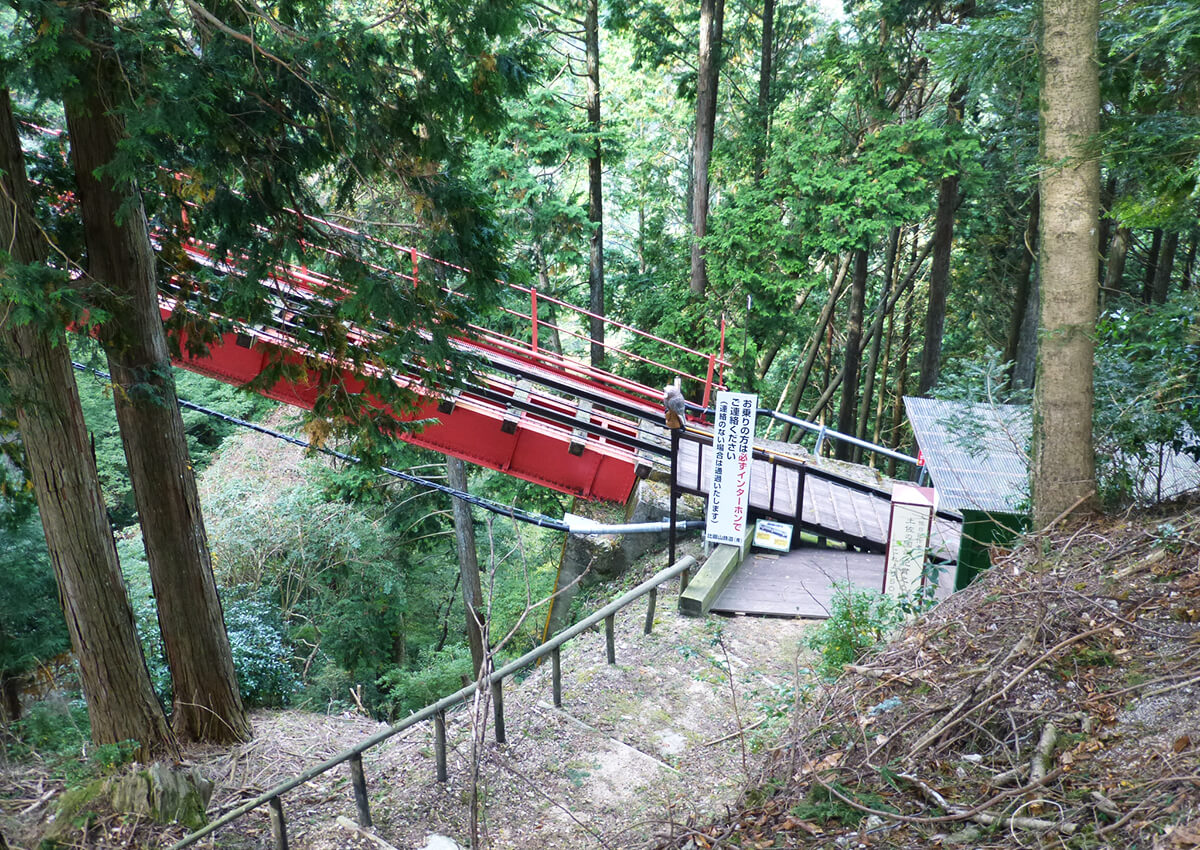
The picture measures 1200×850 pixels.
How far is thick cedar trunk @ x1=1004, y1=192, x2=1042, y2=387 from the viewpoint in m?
15.8

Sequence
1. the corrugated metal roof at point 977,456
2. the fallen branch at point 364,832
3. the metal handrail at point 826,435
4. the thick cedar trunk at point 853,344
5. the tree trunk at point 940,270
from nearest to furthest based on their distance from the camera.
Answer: the fallen branch at point 364,832 → the corrugated metal roof at point 977,456 → the metal handrail at point 826,435 → the tree trunk at point 940,270 → the thick cedar trunk at point 853,344

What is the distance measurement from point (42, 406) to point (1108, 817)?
610cm

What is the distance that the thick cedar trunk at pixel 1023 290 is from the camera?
1577 centimetres

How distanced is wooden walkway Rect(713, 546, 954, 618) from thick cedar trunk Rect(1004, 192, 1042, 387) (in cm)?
678

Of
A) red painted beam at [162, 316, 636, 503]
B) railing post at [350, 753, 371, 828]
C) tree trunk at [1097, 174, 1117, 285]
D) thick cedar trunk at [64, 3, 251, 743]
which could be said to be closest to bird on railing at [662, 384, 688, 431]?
red painted beam at [162, 316, 636, 503]

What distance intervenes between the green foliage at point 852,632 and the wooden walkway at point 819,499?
276cm

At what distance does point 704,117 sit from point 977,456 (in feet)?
37.1

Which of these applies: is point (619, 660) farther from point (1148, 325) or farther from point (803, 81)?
point (803, 81)

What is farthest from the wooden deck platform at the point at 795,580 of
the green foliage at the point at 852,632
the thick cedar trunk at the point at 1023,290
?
the thick cedar trunk at the point at 1023,290

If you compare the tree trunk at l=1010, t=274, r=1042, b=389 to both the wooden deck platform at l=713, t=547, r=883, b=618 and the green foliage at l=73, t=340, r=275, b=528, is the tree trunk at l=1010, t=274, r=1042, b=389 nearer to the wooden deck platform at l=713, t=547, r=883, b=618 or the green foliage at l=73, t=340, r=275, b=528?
the wooden deck platform at l=713, t=547, r=883, b=618

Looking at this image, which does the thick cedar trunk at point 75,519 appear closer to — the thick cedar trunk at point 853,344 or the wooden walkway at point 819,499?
the wooden walkway at point 819,499

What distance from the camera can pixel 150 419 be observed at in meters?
6.18

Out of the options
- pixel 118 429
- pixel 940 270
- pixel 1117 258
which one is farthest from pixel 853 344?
pixel 118 429

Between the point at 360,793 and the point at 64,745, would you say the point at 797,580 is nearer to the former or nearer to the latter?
the point at 360,793
